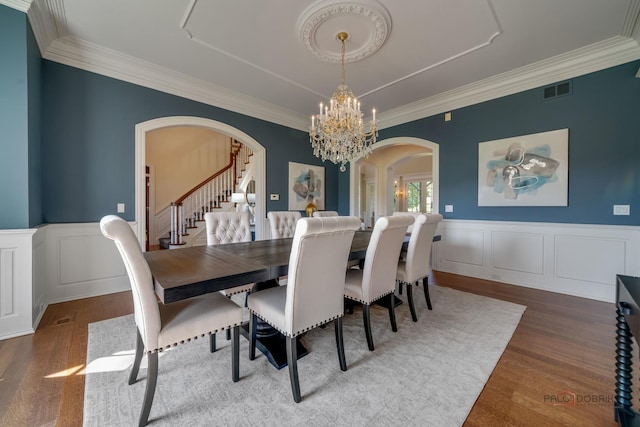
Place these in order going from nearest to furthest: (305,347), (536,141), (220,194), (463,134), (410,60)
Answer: (305,347), (410,60), (536,141), (463,134), (220,194)

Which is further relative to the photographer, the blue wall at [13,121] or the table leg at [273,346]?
the blue wall at [13,121]

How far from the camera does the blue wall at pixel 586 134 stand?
2.82 m

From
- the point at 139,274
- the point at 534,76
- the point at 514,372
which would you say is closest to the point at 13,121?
the point at 139,274

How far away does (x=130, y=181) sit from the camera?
3.21 metres

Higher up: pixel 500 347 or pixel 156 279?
pixel 156 279

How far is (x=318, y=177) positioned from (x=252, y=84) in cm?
228

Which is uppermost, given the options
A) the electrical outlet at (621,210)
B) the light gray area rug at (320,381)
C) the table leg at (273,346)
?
the electrical outlet at (621,210)

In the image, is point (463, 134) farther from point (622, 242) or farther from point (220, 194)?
point (220, 194)

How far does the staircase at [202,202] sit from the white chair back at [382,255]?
4.22m

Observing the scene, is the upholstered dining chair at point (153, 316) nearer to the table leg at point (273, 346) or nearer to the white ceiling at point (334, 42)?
the table leg at point (273, 346)

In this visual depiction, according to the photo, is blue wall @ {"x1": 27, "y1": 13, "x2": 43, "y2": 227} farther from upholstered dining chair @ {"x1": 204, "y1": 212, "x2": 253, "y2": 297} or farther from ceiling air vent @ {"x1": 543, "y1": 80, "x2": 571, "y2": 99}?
ceiling air vent @ {"x1": 543, "y1": 80, "x2": 571, "y2": 99}

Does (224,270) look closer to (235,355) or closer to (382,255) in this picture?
(235,355)

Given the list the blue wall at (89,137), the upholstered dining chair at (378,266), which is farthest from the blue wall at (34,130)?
the upholstered dining chair at (378,266)

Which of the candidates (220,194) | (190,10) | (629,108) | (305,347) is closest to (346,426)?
(305,347)
